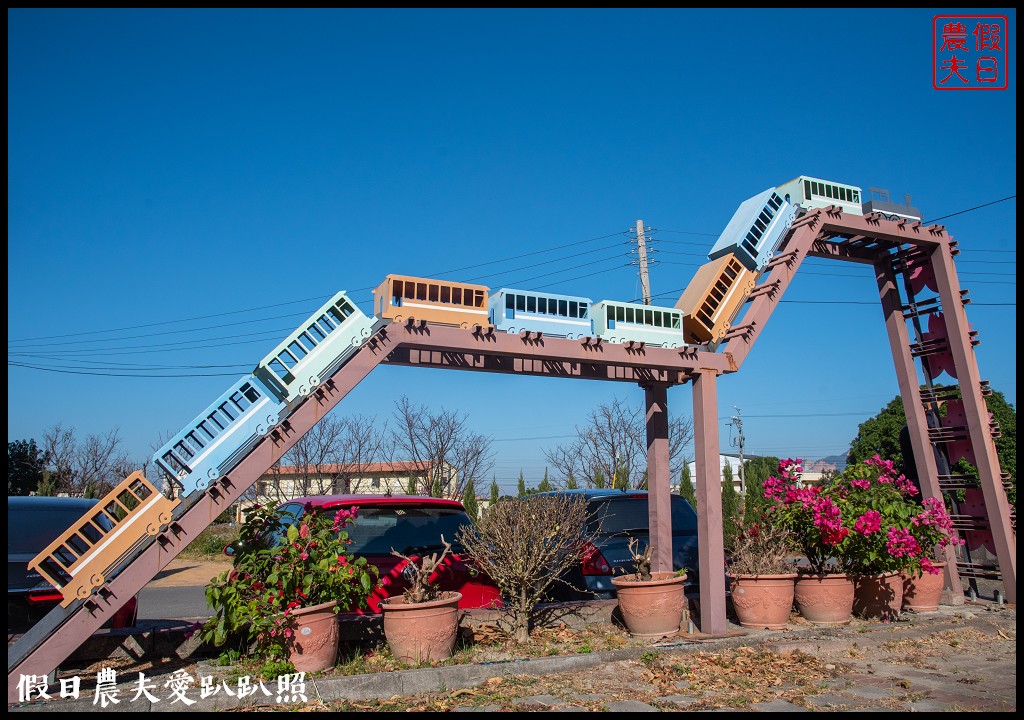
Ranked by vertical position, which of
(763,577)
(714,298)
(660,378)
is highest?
(714,298)

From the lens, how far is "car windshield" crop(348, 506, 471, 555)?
6828mm

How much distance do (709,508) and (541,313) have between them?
8.55 feet

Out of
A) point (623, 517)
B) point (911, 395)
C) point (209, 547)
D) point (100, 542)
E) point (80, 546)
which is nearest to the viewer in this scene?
point (100, 542)

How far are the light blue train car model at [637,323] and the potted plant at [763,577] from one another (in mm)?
2250

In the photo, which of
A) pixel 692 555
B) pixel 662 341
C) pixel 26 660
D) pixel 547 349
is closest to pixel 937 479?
pixel 692 555

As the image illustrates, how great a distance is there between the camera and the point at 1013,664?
6473 millimetres

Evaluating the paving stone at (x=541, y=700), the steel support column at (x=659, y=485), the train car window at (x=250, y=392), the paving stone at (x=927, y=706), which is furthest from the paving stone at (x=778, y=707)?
the train car window at (x=250, y=392)

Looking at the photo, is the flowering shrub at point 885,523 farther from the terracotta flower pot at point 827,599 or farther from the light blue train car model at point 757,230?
the light blue train car model at point 757,230

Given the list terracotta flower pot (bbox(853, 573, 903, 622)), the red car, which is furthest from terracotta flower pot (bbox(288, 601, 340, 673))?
terracotta flower pot (bbox(853, 573, 903, 622))

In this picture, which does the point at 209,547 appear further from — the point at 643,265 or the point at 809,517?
the point at 809,517

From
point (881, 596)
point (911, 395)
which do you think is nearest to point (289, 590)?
point (881, 596)

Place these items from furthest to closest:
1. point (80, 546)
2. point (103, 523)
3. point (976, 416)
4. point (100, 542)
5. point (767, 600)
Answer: point (976, 416) < point (767, 600) < point (103, 523) < point (80, 546) < point (100, 542)

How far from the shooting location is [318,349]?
6297mm

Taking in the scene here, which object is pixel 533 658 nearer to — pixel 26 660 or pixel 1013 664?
pixel 26 660
